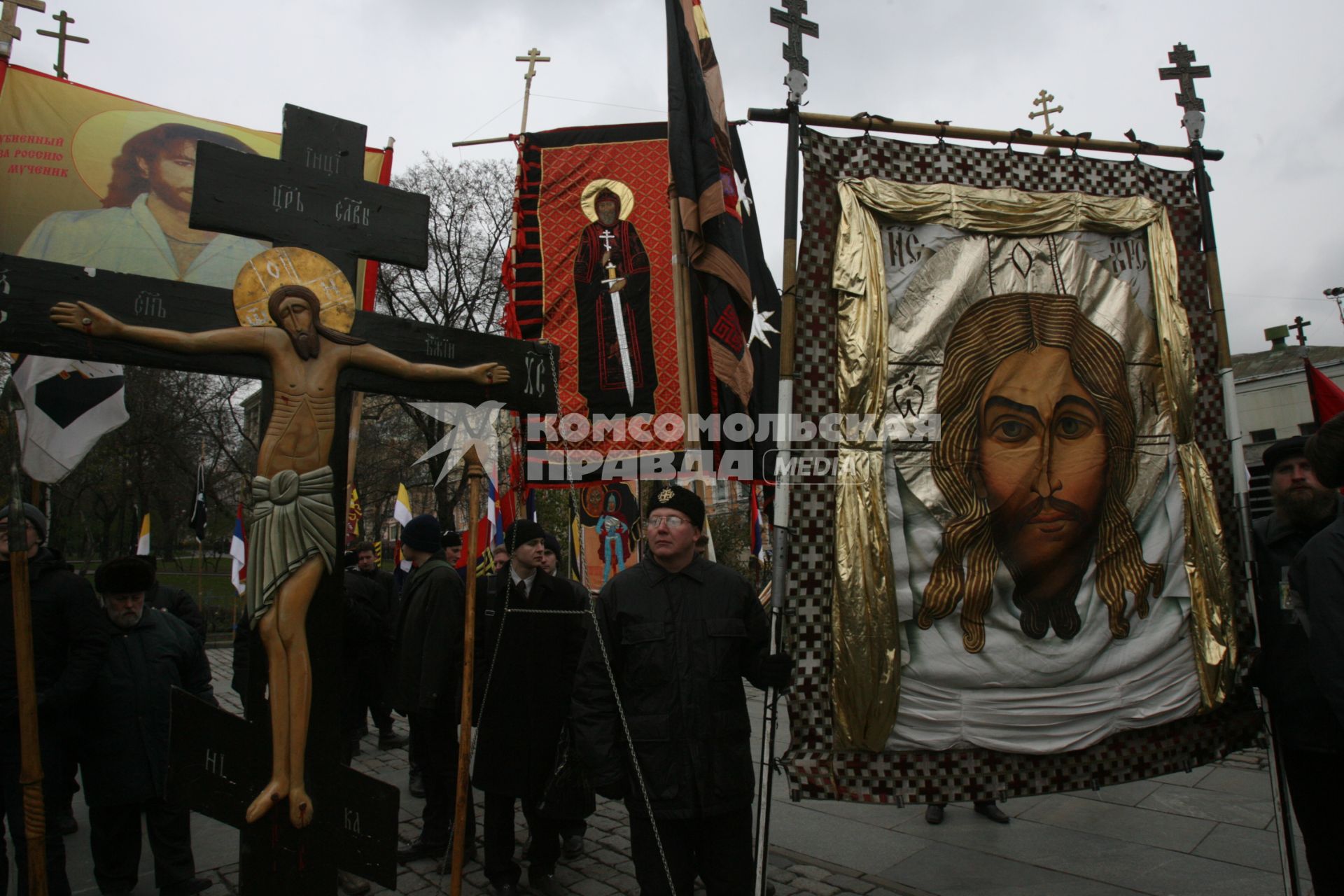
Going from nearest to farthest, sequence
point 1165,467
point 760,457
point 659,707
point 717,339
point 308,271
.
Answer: point 659,707 < point 308,271 < point 717,339 < point 1165,467 < point 760,457

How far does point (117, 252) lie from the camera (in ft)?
22.4

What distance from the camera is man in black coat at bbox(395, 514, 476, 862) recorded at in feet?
14.6

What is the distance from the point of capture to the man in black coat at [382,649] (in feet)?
18.1

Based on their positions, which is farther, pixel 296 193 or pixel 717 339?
pixel 717 339

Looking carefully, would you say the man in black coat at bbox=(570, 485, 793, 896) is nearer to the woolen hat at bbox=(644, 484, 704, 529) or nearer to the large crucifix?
the woolen hat at bbox=(644, 484, 704, 529)

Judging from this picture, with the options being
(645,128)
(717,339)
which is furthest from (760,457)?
(645,128)

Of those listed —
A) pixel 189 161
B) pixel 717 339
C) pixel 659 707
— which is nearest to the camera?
pixel 659 707

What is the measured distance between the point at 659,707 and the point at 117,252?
6701 millimetres

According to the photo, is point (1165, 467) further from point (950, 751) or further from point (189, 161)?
point (189, 161)

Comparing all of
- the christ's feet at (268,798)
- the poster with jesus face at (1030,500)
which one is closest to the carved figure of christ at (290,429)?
the christ's feet at (268,798)

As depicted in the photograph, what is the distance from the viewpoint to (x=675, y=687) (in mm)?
2996

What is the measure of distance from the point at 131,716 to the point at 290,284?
7.78 ft

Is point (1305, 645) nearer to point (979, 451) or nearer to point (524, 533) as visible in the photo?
point (979, 451)

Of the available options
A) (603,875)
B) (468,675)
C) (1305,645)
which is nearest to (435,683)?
(468,675)
